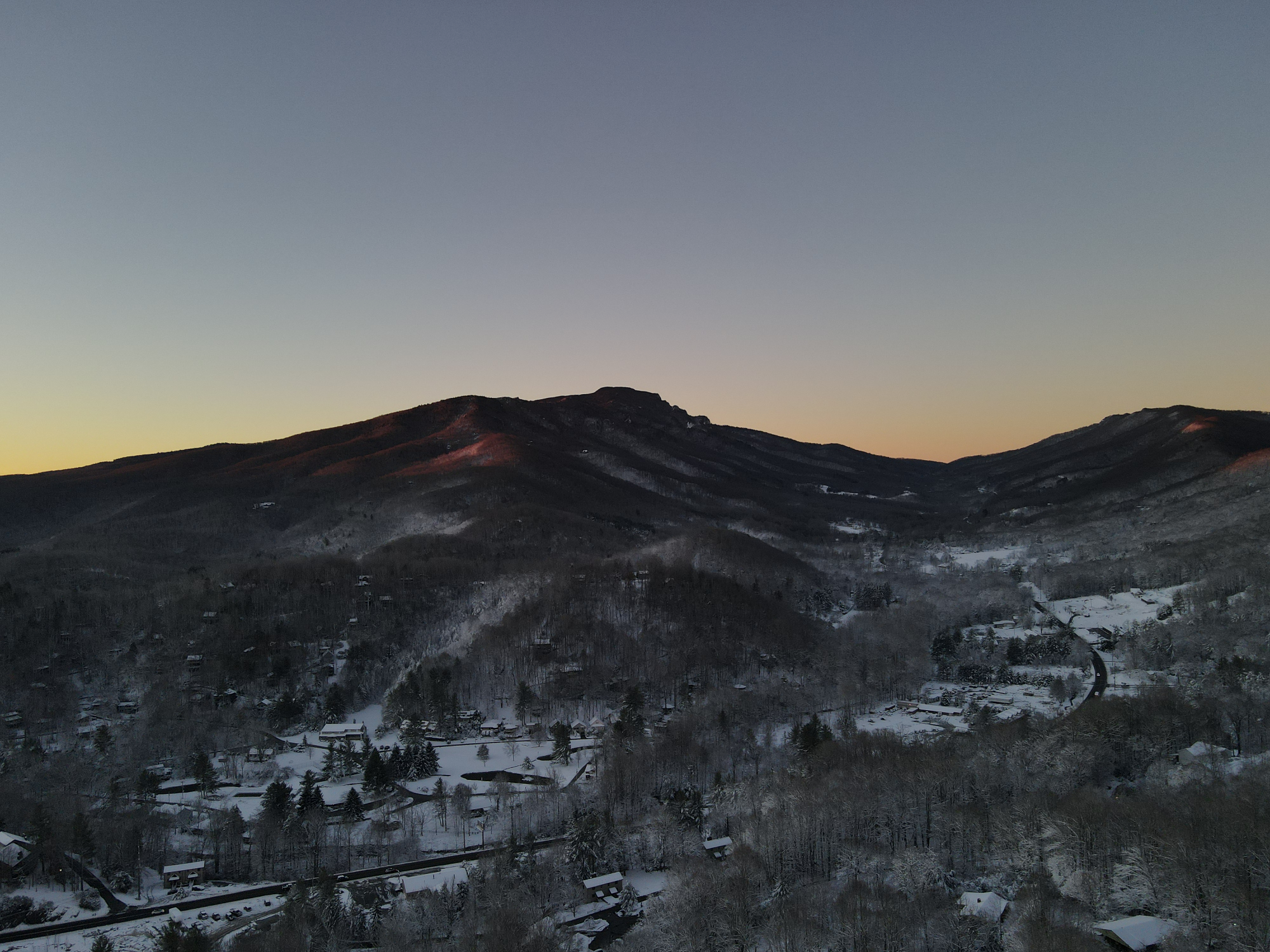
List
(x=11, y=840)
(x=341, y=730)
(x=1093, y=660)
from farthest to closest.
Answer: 1. (x=1093, y=660)
2. (x=341, y=730)
3. (x=11, y=840)

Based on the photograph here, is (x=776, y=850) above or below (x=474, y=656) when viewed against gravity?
below

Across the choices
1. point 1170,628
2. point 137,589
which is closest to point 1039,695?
point 1170,628

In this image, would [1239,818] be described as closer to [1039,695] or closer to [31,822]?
[1039,695]

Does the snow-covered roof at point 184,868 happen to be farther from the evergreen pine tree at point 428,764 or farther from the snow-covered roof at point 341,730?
the snow-covered roof at point 341,730

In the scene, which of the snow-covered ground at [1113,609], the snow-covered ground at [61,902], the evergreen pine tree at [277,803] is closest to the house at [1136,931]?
the evergreen pine tree at [277,803]

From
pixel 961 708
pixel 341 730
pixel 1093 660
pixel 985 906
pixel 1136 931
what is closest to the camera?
pixel 1136 931

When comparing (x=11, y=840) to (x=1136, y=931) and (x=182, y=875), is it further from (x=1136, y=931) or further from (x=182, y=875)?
(x=1136, y=931)

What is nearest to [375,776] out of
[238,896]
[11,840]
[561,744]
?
[561,744]

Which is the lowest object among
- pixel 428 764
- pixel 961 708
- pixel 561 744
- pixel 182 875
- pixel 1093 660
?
pixel 961 708
